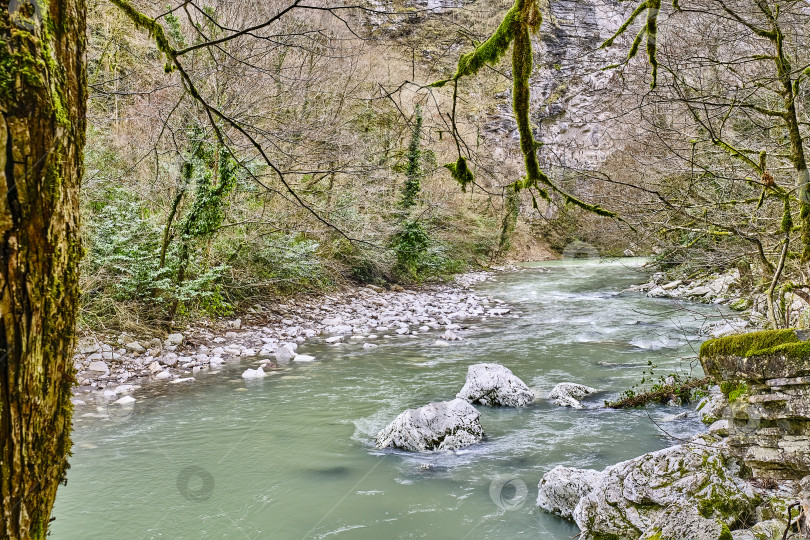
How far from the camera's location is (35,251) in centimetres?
131

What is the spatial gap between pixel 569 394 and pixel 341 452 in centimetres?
320

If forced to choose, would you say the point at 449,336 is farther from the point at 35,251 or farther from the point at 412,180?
the point at 35,251

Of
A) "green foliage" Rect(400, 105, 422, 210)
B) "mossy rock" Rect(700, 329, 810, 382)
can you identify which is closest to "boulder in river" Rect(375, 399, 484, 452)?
"mossy rock" Rect(700, 329, 810, 382)

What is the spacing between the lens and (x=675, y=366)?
8.00 metres

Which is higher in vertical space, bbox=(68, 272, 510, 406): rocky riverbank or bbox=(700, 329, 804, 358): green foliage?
bbox=(700, 329, 804, 358): green foliage

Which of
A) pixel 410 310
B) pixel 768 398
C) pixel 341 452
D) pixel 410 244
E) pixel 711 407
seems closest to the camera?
pixel 768 398

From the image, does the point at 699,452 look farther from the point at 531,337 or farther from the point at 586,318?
the point at 586,318

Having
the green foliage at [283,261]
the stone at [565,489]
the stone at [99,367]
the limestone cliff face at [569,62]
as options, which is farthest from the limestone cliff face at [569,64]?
the green foliage at [283,261]

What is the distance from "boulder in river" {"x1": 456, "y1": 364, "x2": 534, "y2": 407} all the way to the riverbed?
193mm

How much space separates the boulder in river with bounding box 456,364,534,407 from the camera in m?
6.90

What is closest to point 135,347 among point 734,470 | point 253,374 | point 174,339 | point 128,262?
point 174,339

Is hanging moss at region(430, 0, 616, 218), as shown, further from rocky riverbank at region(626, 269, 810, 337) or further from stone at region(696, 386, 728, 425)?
rocky riverbank at region(626, 269, 810, 337)

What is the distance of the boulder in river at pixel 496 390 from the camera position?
6902 millimetres

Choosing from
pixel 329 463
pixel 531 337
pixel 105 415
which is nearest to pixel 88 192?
pixel 105 415
